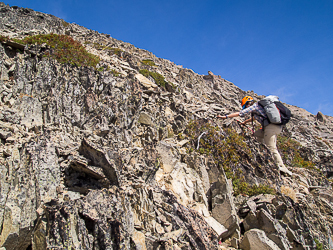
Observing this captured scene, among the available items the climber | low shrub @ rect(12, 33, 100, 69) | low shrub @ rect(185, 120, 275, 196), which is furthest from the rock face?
the climber

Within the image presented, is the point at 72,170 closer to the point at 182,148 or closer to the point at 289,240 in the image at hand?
the point at 182,148

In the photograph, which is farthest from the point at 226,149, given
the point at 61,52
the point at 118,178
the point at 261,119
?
the point at 61,52

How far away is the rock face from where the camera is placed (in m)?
6.74

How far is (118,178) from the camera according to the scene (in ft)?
28.0

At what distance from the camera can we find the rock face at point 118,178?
674 cm

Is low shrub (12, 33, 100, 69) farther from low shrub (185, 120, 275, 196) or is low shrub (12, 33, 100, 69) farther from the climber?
the climber

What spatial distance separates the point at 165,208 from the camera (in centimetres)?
881

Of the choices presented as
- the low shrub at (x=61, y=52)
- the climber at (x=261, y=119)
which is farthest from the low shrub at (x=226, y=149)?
the low shrub at (x=61, y=52)

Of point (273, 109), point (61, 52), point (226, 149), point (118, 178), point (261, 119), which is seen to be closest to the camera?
point (118, 178)

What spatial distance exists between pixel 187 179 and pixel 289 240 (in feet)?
19.8

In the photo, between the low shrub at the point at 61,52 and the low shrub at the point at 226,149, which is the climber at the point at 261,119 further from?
the low shrub at the point at 61,52

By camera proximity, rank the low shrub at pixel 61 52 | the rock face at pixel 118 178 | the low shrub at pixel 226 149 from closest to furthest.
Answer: the rock face at pixel 118 178 → the low shrub at pixel 226 149 → the low shrub at pixel 61 52

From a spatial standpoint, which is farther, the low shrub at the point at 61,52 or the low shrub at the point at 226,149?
Result: the low shrub at the point at 61,52

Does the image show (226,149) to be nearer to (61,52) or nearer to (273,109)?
(273,109)
